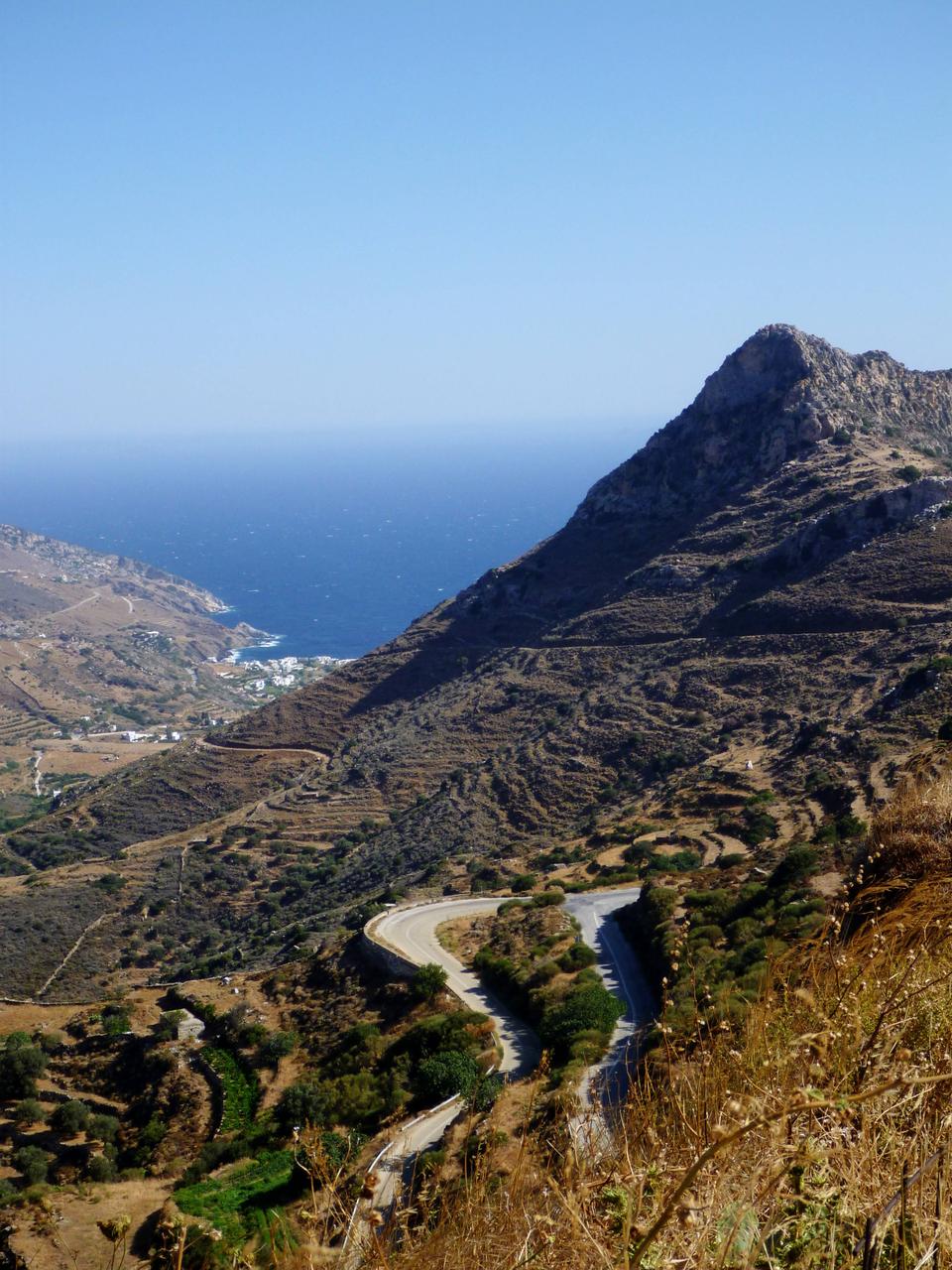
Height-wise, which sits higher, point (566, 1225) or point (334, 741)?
point (566, 1225)

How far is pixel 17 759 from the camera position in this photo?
91.5 m

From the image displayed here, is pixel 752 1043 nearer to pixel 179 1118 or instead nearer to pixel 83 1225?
pixel 83 1225

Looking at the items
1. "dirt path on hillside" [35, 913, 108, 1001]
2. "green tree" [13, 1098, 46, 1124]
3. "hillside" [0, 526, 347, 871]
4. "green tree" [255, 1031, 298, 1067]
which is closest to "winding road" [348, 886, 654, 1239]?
"green tree" [255, 1031, 298, 1067]

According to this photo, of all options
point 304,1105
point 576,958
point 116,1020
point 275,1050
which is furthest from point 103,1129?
point 576,958

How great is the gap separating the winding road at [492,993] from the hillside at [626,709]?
3.50 metres

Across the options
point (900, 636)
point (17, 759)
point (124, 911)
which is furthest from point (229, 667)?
point (900, 636)

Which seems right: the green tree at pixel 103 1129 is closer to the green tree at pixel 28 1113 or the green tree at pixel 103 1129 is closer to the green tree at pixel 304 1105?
the green tree at pixel 28 1113

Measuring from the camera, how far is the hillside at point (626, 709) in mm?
34438

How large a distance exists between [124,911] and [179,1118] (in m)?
22.1

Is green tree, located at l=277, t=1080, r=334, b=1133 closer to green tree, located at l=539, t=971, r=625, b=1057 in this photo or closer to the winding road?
the winding road

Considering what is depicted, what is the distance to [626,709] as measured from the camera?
146ft

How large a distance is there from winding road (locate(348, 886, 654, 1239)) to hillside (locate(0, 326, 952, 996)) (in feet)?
11.5

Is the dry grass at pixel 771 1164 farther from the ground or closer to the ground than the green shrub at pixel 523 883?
farther from the ground

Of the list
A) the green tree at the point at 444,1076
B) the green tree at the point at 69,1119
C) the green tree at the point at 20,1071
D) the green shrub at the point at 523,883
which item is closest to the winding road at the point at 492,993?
the green tree at the point at 444,1076
